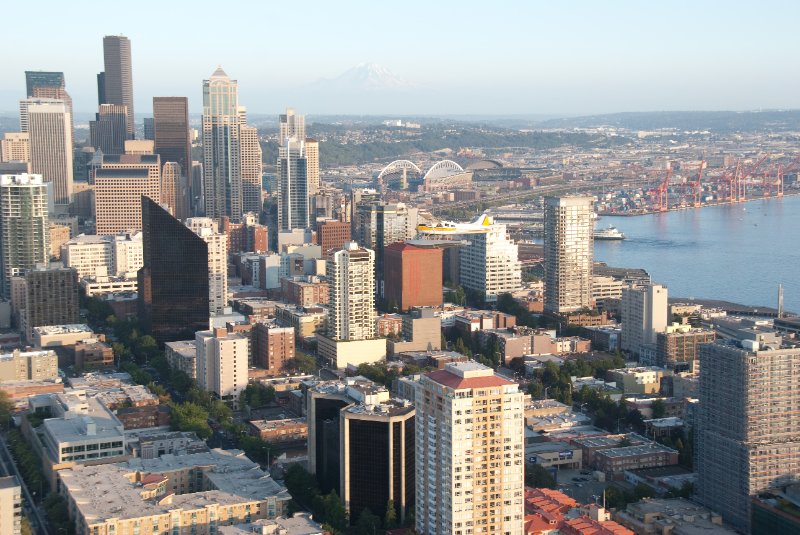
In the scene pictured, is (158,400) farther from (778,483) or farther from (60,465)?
(778,483)

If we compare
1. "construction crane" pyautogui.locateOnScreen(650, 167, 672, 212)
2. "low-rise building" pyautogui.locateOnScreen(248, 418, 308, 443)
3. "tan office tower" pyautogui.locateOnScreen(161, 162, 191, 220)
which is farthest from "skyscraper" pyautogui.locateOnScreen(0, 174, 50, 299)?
"construction crane" pyautogui.locateOnScreen(650, 167, 672, 212)

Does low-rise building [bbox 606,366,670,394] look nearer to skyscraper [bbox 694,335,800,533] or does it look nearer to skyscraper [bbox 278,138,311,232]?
skyscraper [bbox 694,335,800,533]

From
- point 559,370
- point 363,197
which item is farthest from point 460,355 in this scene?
point 363,197

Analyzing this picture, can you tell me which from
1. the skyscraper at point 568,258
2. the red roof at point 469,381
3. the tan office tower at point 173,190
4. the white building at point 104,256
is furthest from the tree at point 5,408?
the tan office tower at point 173,190

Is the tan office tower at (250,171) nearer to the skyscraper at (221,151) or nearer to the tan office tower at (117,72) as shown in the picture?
the skyscraper at (221,151)

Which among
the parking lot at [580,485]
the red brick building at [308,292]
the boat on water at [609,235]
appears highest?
the red brick building at [308,292]

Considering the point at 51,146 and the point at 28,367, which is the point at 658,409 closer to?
the point at 28,367
